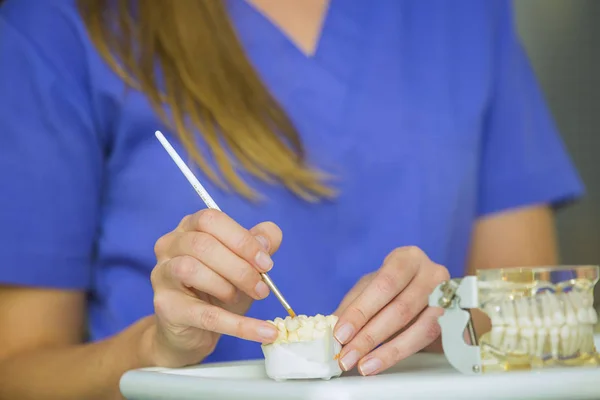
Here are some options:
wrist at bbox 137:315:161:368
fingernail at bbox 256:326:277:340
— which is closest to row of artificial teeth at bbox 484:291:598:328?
fingernail at bbox 256:326:277:340

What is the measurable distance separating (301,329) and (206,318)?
7 cm

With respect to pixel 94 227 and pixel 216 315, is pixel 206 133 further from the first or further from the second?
pixel 216 315

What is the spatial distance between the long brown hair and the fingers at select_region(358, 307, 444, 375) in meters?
0.22

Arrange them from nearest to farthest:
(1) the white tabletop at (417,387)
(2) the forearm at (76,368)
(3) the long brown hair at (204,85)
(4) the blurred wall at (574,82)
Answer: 1. (1) the white tabletop at (417,387)
2. (2) the forearm at (76,368)
3. (3) the long brown hair at (204,85)
4. (4) the blurred wall at (574,82)

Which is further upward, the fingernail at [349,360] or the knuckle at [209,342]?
the knuckle at [209,342]

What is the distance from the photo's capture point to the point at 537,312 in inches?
18.4

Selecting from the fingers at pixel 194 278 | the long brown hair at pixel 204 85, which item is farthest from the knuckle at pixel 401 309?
the long brown hair at pixel 204 85

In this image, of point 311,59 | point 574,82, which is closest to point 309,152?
point 311,59

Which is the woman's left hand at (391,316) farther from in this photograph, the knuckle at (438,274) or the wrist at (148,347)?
the wrist at (148,347)

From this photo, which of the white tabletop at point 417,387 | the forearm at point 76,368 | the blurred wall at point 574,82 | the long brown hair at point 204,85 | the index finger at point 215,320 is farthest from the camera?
the blurred wall at point 574,82

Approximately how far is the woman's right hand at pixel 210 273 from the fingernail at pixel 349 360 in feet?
0.16

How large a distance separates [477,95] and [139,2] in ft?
1.07

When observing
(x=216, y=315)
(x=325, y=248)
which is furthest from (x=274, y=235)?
(x=325, y=248)

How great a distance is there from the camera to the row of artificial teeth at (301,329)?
1.56 ft
